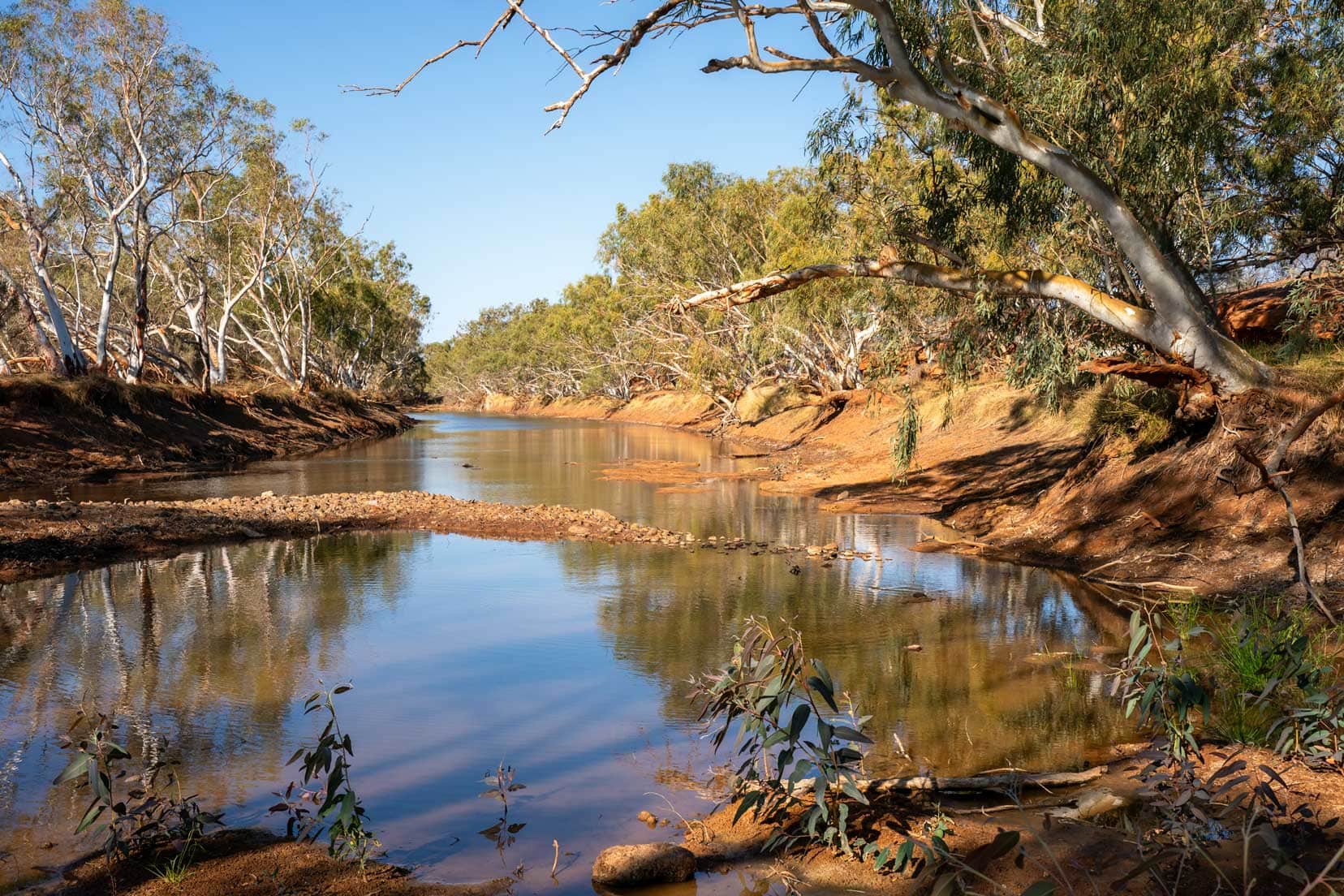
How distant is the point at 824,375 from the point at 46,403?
21434mm

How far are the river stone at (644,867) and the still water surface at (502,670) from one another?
109 millimetres

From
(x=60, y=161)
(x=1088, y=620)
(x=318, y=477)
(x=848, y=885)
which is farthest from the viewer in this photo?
(x=60, y=161)

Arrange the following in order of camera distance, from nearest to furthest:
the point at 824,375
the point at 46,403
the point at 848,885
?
the point at 848,885 < the point at 46,403 < the point at 824,375

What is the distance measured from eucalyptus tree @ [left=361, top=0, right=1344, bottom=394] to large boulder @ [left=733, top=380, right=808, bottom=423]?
877 inches

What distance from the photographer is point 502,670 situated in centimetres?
726

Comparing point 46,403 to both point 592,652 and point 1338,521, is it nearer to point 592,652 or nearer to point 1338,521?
point 592,652

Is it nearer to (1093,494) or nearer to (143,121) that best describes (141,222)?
(143,121)

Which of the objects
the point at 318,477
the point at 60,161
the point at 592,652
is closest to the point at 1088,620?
the point at 592,652

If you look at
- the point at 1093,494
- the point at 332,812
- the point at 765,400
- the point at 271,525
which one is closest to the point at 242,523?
the point at 271,525

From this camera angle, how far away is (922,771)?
4863 mm

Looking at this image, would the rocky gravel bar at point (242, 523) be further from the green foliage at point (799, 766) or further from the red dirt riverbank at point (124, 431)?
the green foliage at point (799, 766)

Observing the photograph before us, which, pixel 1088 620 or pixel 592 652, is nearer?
pixel 592 652

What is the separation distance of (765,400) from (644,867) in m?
33.7

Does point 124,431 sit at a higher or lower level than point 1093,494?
higher
